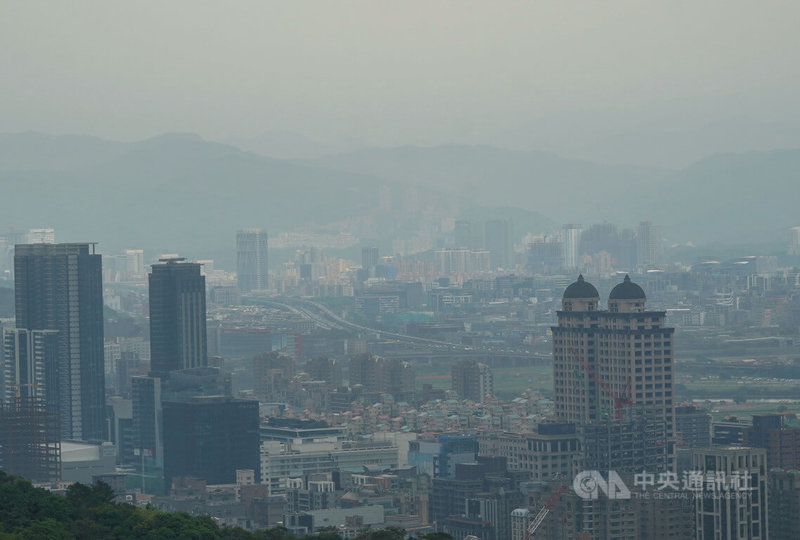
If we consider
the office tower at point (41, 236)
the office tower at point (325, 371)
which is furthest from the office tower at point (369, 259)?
the office tower at point (325, 371)

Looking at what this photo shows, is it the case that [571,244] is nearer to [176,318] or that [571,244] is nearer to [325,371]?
[325,371]

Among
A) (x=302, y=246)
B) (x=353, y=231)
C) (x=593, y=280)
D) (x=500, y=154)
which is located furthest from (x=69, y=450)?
(x=500, y=154)

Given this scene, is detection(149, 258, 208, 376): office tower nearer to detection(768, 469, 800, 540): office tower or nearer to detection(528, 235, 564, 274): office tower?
detection(768, 469, 800, 540): office tower

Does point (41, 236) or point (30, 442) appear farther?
point (41, 236)

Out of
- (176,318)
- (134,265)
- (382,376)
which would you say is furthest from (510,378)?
(134,265)

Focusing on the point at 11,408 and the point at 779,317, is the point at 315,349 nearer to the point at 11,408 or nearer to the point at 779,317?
the point at 779,317

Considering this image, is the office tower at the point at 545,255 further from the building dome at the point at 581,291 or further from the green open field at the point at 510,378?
the building dome at the point at 581,291
